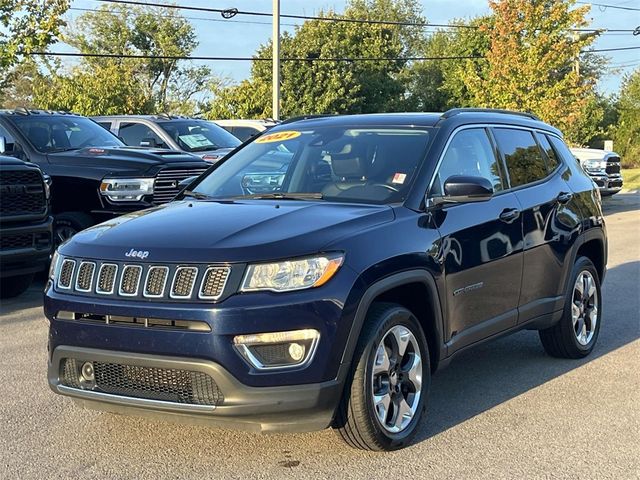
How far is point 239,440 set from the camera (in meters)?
4.71

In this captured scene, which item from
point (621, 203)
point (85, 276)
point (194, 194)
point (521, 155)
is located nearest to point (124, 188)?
point (194, 194)

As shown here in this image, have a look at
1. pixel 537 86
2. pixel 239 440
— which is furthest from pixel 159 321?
pixel 537 86

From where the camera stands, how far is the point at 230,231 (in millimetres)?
4270

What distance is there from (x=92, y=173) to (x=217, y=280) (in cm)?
654

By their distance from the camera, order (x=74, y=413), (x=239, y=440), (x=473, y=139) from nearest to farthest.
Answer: (x=239, y=440)
(x=74, y=413)
(x=473, y=139)

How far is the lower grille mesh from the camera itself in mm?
4000

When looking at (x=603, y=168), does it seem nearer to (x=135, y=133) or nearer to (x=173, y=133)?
(x=173, y=133)

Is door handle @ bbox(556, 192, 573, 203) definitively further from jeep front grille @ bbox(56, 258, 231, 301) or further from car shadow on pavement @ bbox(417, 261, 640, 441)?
jeep front grille @ bbox(56, 258, 231, 301)

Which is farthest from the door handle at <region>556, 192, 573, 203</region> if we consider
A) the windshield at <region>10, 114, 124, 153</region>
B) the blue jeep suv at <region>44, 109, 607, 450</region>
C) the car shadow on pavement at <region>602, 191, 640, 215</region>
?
the car shadow on pavement at <region>602, 191, 640, 215</region>

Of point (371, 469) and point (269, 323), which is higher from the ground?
point (269, 323)

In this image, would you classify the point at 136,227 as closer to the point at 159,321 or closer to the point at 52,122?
the point at 159,321

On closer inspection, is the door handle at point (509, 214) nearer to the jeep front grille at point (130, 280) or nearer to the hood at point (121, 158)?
the jeep front grille at point (130, 280)

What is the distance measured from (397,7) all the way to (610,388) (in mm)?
69045

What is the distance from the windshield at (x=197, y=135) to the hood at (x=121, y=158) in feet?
9.08
